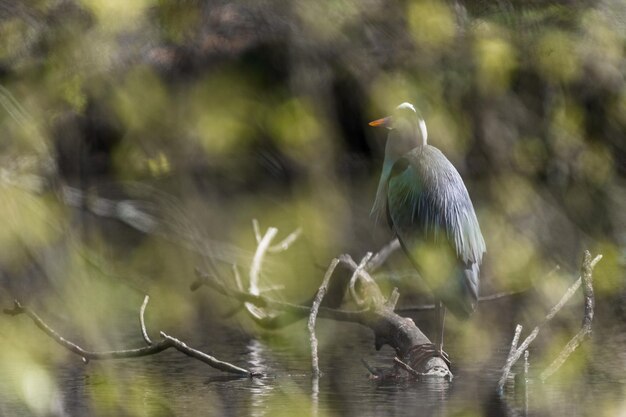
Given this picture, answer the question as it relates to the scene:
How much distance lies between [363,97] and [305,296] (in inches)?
101

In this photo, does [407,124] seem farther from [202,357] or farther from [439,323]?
[202,357]

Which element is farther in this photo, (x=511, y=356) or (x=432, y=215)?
(x=432, y=215)

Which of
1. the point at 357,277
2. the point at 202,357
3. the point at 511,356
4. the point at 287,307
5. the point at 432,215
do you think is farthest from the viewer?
the point at 357,277

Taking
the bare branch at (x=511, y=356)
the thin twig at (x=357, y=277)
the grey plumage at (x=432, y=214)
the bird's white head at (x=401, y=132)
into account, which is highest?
the bird's white head at (x=401, y=132)

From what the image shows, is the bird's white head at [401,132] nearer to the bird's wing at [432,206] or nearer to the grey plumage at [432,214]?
the grey plumage at [432,214]

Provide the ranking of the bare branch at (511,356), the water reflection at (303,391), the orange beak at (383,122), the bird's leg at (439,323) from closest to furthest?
the water reflection at (303,391) → the bare branch at (511,356) → the bird's leg at (439,323) → the orange beak at (383,122)

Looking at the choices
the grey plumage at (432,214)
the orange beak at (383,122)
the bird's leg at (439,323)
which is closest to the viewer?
the grey plumage at (432,214)

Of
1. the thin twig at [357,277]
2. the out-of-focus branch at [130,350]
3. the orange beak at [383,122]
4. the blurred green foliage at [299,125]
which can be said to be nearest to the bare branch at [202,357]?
the out-of-focus branch at [130,350]

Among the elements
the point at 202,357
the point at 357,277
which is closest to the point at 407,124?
the point at 357,277

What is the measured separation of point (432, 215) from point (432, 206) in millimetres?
50

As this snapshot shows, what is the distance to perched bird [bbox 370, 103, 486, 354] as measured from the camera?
7230 mm

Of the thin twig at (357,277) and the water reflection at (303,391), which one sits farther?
the thin twig at (357,277)

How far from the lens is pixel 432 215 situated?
7473mm

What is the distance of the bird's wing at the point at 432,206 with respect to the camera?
24.0 ft
